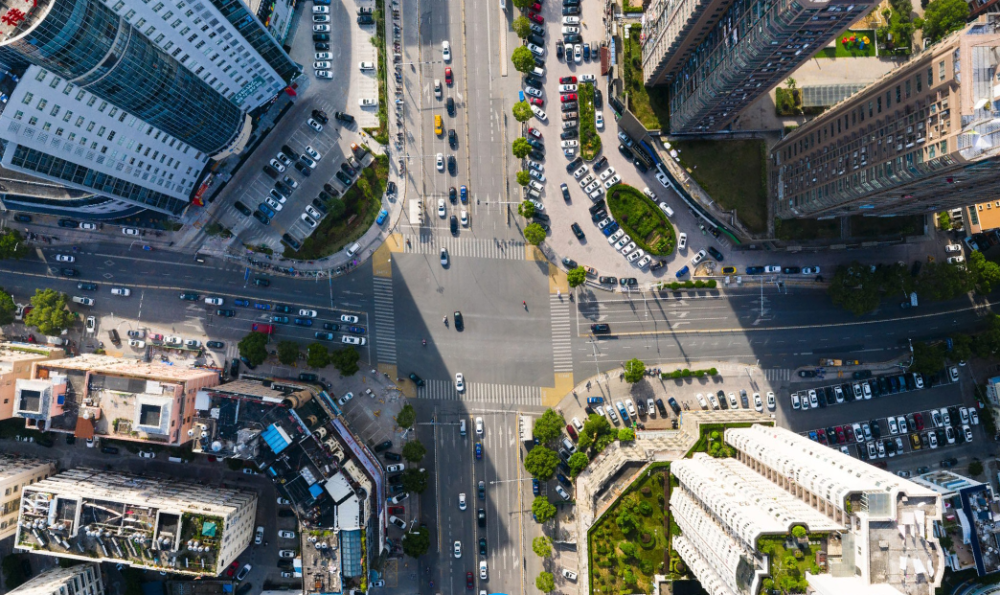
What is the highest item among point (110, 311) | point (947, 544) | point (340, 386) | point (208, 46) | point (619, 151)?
point (208, 46)

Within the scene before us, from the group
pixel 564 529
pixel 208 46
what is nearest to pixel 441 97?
pixel 208 46

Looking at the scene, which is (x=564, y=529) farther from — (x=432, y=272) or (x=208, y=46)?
(x=208, y=46)

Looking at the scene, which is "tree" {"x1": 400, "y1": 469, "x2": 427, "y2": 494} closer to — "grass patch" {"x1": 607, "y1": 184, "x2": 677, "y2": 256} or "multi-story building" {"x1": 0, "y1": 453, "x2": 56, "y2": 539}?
"grass patch" {"x1": 607, "y1": 184, "x2": 677, "y2": 256}

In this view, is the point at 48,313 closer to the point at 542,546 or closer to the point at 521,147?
the point at 521,147

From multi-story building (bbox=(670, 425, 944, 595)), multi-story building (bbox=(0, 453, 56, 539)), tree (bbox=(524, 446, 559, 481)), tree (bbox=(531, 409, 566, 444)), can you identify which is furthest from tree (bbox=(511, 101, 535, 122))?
multi-story building (bbox=(0, 453, 56, 539))

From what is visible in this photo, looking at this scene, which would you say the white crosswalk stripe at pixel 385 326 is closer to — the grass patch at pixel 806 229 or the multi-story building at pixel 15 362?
the multi-story building at pixel 15 362
